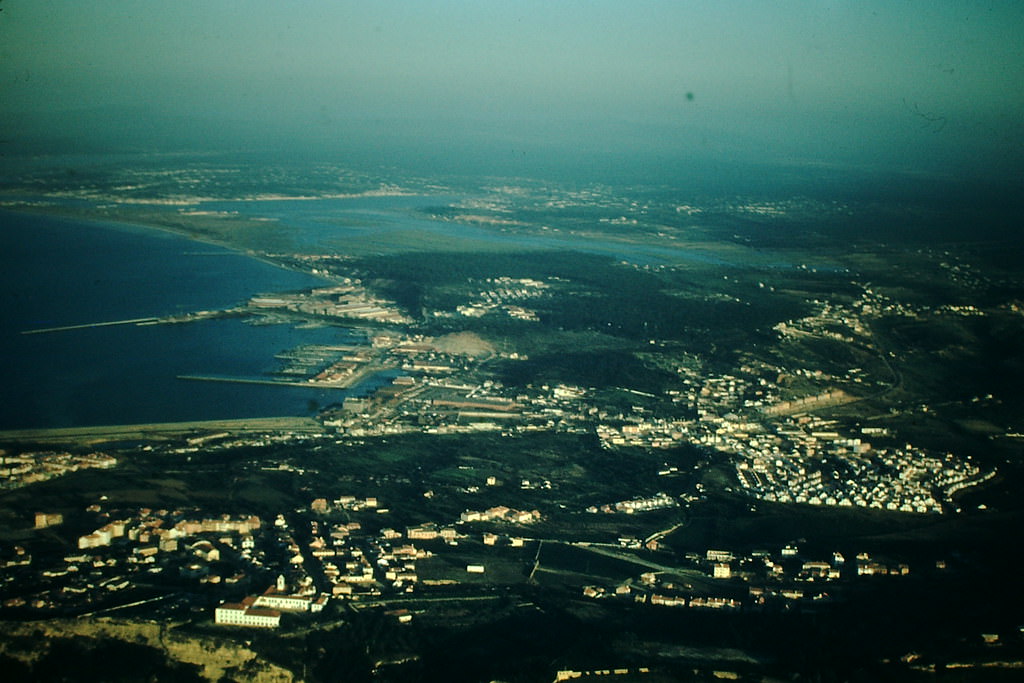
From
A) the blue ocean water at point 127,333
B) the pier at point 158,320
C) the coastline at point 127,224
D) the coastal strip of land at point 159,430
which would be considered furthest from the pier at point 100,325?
the coastline at point 127,224

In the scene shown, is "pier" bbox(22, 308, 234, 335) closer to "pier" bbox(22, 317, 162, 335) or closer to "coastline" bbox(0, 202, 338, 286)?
"pier" bbox(22, 317, 162, 335)

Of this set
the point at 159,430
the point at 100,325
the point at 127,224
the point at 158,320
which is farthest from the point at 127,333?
the point at 127,224

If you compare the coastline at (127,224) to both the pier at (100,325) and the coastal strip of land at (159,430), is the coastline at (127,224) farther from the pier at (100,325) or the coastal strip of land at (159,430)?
the coastal strip of land at (159,430)

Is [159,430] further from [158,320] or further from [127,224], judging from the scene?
[127,224]

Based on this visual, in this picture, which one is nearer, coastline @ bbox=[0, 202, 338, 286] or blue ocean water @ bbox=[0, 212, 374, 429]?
blue ocean water @ bbox=[0, 212, 374, 429]

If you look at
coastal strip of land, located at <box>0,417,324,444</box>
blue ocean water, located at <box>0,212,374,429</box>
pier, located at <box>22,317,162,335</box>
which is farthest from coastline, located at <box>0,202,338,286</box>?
coastal strip of land, located at <box>0,417,324,444</box>

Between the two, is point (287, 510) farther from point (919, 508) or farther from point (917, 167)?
point (917, 167)

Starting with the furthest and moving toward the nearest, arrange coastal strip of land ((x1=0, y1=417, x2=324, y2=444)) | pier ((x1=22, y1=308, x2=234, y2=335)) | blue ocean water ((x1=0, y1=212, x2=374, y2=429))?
1. pier ((x1=22, y1=308, x2=234, y2=335))
2. blue ocean water ((x1=0, y1=212, x2=374, y2=429))
3. coastal strip of land ((x1=0, y1=417, x2=324, y2=444))
